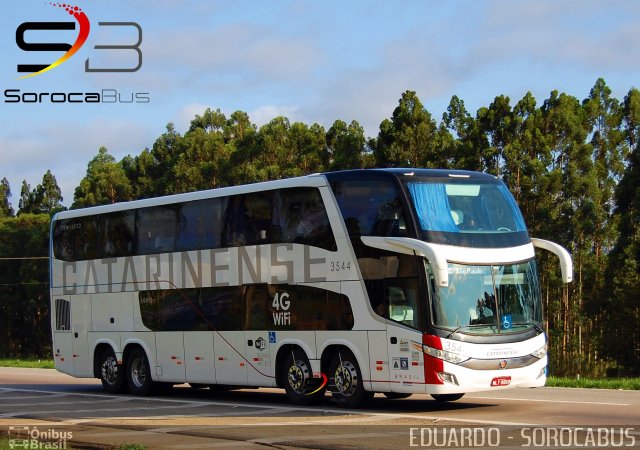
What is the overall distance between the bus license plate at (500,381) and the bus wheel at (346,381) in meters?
2.37

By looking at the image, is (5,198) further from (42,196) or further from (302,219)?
(302,219)

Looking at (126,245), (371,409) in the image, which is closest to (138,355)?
(126,245)

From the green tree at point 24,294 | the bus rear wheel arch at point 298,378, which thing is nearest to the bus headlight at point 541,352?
the bus rear wheel arch at point 298,378

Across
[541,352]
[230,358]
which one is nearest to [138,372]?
[230,358]

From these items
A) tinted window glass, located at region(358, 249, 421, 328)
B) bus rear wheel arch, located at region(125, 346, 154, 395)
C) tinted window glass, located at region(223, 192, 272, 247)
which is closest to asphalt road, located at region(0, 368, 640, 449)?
bus rear wheel arch, located at region(125, 346, 154, 395)

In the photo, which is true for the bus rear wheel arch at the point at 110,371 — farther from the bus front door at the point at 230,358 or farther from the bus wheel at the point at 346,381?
the bus wheel at the point at 346,381

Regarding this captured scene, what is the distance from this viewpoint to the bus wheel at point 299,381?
19844 millimetres

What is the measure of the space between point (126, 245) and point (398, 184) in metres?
8.28

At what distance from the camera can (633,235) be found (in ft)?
171

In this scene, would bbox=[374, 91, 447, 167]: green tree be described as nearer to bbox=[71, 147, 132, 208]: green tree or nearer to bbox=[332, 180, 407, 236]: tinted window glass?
bbox=[71, 147, 132, 208]: green tree

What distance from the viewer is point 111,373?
82.2 feet

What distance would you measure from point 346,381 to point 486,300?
2.92m

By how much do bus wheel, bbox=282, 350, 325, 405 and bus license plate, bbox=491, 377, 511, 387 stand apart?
339 cm

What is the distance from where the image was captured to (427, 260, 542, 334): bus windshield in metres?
17.7
